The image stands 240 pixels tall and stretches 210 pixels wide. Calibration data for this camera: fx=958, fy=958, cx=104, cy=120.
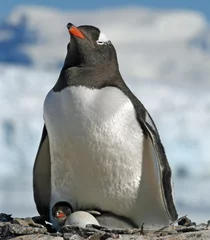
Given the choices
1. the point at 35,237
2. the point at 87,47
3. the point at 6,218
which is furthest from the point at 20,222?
the point at 87,47

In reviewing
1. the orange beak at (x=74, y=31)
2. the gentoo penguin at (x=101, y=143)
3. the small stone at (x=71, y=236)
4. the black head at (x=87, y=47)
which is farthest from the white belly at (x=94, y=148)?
the small stone at (x=71, y=236)

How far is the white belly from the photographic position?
4629 millimetres

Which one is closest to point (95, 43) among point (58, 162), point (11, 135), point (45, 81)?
point (58, 162)

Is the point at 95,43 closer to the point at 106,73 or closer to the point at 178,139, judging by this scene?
the point at 106,73

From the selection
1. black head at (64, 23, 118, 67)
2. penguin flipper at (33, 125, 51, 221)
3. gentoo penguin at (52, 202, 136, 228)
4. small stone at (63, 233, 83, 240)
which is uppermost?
black head at (64, 23, 118, 67)

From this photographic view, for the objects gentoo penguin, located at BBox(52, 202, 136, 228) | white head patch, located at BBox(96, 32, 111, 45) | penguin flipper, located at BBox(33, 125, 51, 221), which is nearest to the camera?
gentoo penguin, located at BBox(52, 202, 136, 228)

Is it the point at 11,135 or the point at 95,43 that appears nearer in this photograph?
the point at 95,43

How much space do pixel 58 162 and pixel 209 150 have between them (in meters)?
22.5

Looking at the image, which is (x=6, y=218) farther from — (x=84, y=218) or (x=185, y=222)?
(x=185, y=222)

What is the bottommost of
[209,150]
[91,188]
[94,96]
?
[91,188]

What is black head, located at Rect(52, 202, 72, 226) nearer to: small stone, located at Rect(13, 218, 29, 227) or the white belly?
the white belly

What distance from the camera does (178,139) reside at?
26609mm

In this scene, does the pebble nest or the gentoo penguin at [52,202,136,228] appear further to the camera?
the gentoo penguin at [52,202,136,228]

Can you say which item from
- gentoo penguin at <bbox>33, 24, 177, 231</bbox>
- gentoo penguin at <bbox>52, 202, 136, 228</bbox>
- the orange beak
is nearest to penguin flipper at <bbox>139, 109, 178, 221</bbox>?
gentoo penguin at <bbox>33, 24, 177, 231</bbox>
